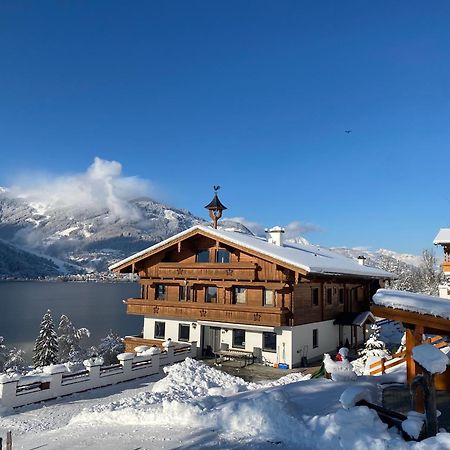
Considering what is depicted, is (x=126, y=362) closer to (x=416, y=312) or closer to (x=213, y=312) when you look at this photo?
(x=213, y=312)

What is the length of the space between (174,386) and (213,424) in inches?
258

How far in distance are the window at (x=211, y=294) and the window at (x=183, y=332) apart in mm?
2088

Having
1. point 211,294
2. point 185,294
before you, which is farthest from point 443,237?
point 185,294

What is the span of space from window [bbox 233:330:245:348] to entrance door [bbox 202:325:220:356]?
104cm

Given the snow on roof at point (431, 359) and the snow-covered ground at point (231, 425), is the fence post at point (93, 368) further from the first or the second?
the snow on roof at point (431, 359)

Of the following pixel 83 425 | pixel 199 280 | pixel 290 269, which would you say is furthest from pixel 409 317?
pixel 199 280

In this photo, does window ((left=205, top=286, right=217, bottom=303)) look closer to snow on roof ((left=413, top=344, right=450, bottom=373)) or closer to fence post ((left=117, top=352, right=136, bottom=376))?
fence post ((left=117, top=352, right=136, bottom=376))

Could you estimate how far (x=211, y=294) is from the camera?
2361 cm

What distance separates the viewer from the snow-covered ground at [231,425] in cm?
814

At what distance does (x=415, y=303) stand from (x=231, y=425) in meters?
4.91

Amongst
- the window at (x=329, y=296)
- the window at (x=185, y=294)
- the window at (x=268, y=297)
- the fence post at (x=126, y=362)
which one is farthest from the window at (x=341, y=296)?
the fence post at (x=126, y=362)

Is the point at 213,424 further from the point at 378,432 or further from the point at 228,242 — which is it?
the point at 228,242

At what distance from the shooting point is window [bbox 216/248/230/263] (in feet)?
77.4

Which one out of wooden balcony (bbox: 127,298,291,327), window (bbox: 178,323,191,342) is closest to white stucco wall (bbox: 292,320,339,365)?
wooden balcony (bbox: 127,298,291,327)
